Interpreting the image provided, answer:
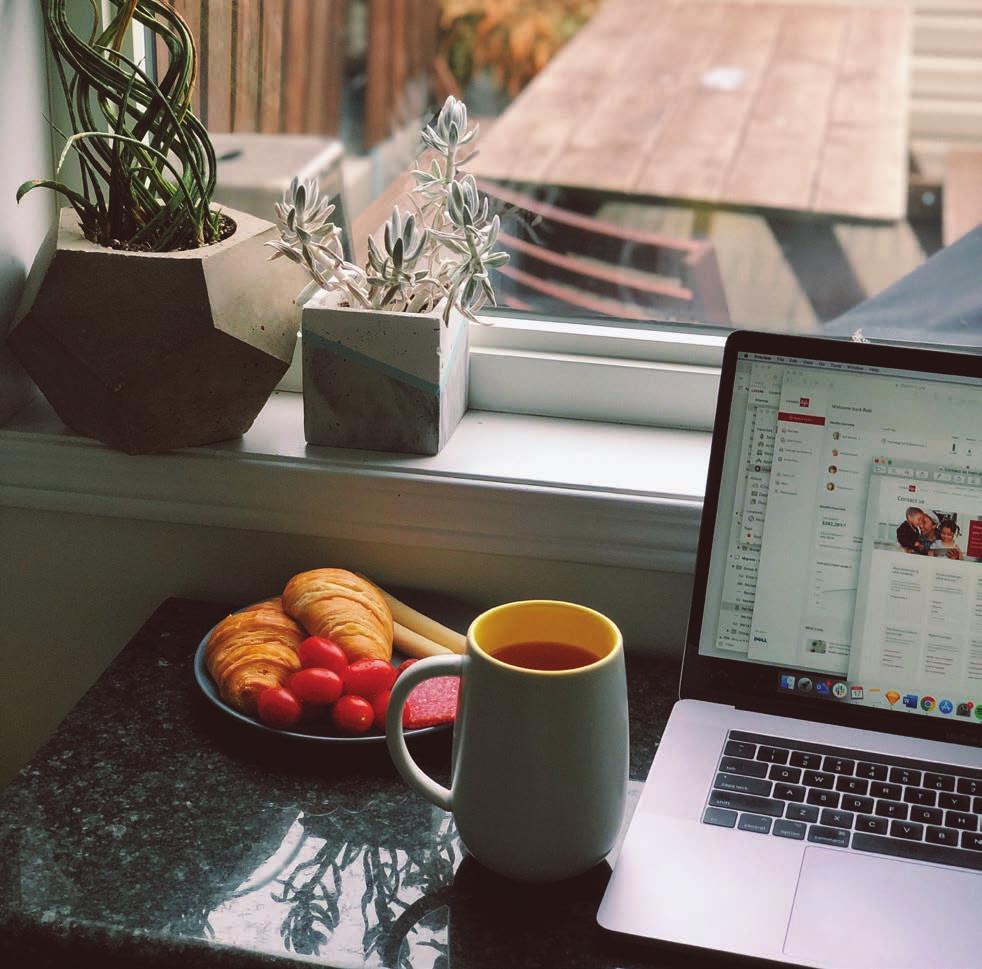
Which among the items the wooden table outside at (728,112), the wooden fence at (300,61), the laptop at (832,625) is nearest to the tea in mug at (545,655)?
the laptop at (832,625)

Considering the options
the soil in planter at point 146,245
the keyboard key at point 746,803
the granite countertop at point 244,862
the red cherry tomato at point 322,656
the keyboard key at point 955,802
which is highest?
the soil in planter at point 146,245

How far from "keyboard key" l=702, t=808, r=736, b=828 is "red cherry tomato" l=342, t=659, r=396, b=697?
0.23m

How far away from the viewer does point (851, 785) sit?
742 mm

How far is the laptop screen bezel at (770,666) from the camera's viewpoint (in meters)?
0.75

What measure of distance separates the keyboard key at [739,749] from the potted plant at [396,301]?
1.13ft

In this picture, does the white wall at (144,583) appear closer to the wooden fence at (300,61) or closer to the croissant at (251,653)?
the croissant at (251,653)

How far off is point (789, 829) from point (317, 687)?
1.03ft

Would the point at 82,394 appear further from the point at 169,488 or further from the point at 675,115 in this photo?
the point at 675,115

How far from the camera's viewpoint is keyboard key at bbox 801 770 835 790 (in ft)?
2.43

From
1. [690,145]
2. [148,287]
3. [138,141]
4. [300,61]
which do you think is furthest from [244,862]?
[690,145]

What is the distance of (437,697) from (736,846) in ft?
0.72

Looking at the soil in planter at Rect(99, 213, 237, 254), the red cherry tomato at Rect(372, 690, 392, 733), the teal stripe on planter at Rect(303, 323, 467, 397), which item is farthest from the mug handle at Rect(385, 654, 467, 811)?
the soil in planter at Rect(99, 213, 237, 254)

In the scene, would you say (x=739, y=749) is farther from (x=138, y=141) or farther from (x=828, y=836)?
(x=138, y=141)

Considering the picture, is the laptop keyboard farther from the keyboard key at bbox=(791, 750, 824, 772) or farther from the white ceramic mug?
the white ceramic mug
